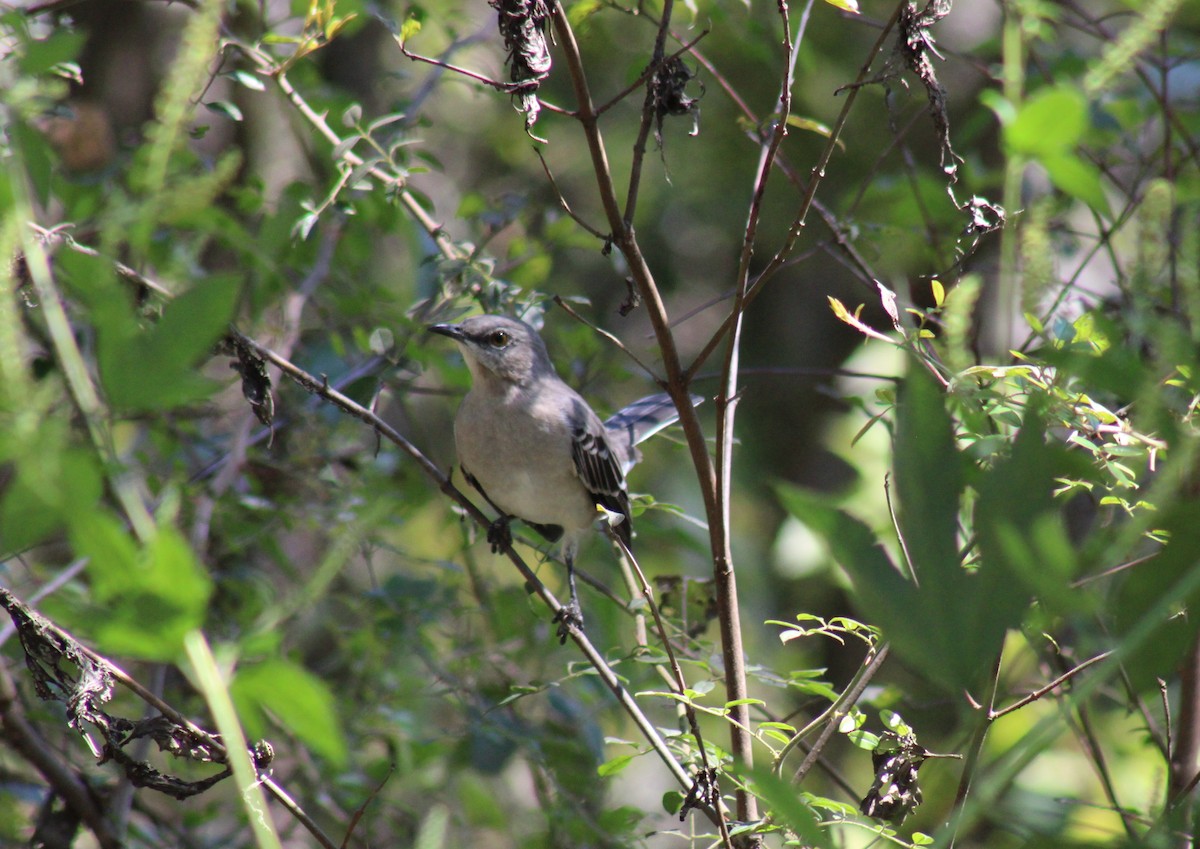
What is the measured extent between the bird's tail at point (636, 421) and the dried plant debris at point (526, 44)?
7.05 ft

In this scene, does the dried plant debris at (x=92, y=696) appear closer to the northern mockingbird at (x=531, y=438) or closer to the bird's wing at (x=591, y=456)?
the northern mockingbird at (x=531, y=438)

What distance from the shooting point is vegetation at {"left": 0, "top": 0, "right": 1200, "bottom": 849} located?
3.20ft

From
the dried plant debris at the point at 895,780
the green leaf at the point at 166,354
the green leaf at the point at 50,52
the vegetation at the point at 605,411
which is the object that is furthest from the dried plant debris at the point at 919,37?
the green leaf at the point at 166,354

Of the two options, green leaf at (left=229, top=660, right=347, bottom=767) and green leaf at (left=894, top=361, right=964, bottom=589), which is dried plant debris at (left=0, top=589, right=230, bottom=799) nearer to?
green leaf at (left=229, top=660, right=347, bottom=767)

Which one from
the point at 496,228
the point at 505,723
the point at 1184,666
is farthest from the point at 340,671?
the point at 1184,666

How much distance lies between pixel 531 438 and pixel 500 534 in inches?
23.1

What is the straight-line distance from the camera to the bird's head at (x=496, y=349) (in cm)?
432

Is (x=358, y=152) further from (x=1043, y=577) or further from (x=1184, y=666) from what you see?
(x=1043, y=577)

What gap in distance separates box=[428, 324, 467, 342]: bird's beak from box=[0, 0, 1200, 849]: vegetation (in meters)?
0.09

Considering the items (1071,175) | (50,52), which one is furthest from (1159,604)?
(50,52)

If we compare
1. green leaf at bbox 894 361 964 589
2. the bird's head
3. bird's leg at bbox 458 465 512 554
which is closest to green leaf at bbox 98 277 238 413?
green leaf at bbox 894 361 964 589

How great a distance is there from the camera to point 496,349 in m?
4.41

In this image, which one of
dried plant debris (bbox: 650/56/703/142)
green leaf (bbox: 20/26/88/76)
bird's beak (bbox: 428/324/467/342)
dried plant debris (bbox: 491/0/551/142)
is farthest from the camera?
bird's beak (bbox: 428/324/467/342)

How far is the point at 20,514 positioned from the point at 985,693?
1.48 m
